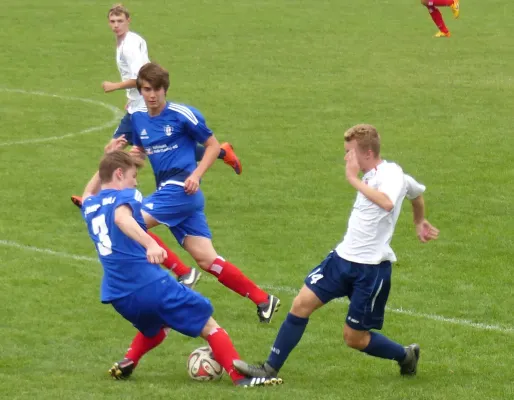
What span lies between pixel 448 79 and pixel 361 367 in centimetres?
1544

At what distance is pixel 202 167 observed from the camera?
9.85 meters

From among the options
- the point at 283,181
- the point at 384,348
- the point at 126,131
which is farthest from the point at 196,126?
the point at 283,181

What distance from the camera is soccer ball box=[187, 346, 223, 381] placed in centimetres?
838

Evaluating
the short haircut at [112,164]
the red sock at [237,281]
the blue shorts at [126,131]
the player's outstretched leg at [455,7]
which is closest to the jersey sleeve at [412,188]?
the short haircut at [112,164]

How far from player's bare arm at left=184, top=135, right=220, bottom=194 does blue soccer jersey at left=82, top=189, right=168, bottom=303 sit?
77.5 inches

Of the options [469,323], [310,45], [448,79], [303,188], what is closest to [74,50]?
[310,45]

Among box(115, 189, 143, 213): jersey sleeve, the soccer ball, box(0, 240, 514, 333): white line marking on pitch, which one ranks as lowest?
box(0, 240, 514, 333): white line marking on pitch

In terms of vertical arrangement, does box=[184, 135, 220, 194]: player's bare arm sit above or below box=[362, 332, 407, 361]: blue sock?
above

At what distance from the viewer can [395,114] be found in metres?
20.2

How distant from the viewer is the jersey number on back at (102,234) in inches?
308

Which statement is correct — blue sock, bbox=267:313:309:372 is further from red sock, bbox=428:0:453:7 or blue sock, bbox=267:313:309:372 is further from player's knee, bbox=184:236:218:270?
red sock, bbox=428:0:453:7

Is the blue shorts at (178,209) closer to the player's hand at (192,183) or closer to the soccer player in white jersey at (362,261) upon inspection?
the player's hand at (192,183)

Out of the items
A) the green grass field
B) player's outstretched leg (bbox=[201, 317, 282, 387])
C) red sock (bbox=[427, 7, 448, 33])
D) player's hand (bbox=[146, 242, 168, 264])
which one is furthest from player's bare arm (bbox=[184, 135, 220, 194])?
red sock (bbox=[427, 7, 448, 33])

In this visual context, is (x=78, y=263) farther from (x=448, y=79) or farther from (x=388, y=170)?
(x=448, y=79)
